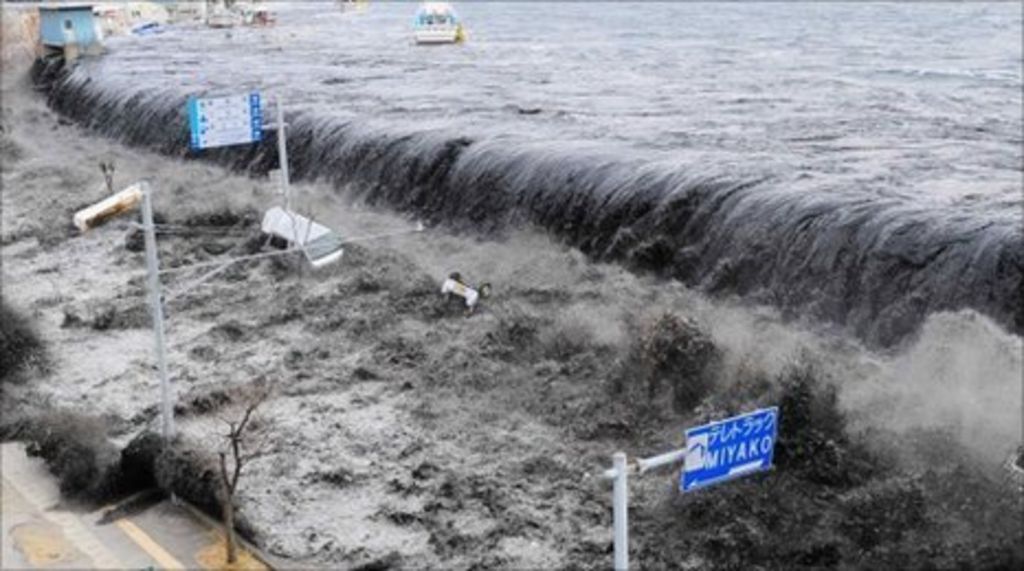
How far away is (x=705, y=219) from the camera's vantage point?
3175cm

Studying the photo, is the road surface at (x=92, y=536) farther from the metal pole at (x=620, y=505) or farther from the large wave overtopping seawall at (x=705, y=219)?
the large wave overtopping seawall at (x=705, y=219)

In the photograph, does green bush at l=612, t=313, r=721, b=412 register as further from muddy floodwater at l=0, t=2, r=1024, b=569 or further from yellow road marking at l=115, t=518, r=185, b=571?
yellow road marking at l=115, t=518, r=185, b=571

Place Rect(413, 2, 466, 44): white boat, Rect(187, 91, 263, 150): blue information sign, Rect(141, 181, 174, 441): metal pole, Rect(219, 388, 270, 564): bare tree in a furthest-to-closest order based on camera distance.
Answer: Rect(413, 2, 466, 44): white boat, Rect(187, 91, 263, 150): blue information sign, Rect(141, 181, 174, 441): metal pole, Rect(219, 388, 270, 564): bare tree

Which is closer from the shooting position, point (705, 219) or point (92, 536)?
point (92, 536)

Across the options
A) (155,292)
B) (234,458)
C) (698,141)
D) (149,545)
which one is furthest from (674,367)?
(698,141)

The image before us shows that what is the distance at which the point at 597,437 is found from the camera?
24.0m

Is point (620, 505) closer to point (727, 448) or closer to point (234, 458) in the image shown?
point (727, 448)

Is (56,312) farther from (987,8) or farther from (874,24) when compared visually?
(987,8)

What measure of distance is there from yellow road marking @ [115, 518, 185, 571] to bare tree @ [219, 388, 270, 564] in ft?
2.93

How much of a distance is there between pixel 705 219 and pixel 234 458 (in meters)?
14.3

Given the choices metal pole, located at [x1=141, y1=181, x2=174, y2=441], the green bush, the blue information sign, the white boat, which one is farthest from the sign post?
the white boat

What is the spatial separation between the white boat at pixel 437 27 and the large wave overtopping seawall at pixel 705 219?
3659cm

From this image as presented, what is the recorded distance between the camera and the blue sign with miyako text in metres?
11.4

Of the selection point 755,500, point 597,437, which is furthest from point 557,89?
point 755,500
